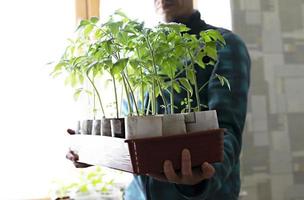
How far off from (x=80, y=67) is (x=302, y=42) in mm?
1019

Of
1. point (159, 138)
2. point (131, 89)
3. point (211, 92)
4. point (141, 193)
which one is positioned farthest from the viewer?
point (141, 193)

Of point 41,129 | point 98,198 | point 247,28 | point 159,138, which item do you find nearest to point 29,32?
point 41,129

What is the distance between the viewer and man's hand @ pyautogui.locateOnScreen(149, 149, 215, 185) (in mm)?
709

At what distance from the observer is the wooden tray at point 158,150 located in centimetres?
69

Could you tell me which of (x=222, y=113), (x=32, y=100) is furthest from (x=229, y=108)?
(x=32, y=100)

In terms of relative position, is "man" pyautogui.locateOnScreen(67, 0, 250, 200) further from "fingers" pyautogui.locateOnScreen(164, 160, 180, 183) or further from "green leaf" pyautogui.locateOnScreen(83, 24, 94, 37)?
"green leaf" pyautogui.locateOnScreen(83, 24, 94, 37)

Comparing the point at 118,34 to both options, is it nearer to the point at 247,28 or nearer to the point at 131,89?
the point at 131,89

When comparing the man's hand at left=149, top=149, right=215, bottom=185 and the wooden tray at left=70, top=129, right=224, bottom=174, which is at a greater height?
the wooden tray at left=70, top=129, right=224, bottom=174

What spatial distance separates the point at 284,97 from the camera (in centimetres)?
148

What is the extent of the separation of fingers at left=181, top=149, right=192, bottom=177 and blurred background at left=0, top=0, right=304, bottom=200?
0.75 meters

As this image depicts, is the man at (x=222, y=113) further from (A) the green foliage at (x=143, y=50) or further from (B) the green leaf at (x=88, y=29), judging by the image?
(B) the green leaf at (x=88, y=29)

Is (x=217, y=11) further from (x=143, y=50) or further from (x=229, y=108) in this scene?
(x=143, y=50)

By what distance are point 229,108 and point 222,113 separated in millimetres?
24

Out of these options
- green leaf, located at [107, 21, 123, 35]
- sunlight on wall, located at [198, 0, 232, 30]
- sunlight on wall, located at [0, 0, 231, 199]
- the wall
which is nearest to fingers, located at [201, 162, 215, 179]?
green leaf, located at [107, 21, 123, 35]
